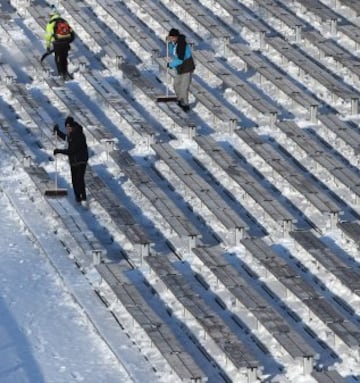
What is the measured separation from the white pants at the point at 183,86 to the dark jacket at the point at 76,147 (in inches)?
155

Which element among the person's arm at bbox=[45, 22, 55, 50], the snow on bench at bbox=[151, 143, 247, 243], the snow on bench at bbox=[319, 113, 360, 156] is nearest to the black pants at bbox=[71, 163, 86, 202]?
the snow on bench at bbox=[151, 143, 247, 243]

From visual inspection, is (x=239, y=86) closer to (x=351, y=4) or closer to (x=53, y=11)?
(x=53, y=11)

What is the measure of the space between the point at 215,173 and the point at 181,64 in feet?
9.14

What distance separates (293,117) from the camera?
31453 millimetres

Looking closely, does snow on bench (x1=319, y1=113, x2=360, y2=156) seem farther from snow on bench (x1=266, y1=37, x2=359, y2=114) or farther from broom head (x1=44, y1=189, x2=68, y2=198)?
broom head (x1=44, y1=189, x2=68, y2=198)

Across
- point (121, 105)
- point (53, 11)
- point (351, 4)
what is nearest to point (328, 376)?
point (121, 105)

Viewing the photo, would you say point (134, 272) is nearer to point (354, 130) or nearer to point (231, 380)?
point (231, 380)

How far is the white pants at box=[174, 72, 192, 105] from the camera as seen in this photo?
3123 centimetres

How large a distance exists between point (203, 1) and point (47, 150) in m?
8.08

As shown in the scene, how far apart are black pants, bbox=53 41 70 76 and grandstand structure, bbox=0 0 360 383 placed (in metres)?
0.26

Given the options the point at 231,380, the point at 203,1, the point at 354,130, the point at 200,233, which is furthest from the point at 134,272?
the point at 203,1

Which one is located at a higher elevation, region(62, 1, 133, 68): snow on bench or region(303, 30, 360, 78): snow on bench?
region(303, 30, 360, 78): snow on bench

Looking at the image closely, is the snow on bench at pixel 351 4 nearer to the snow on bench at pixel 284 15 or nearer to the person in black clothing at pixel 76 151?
the snow on bench at pixel 284 15

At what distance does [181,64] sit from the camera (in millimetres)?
31109
